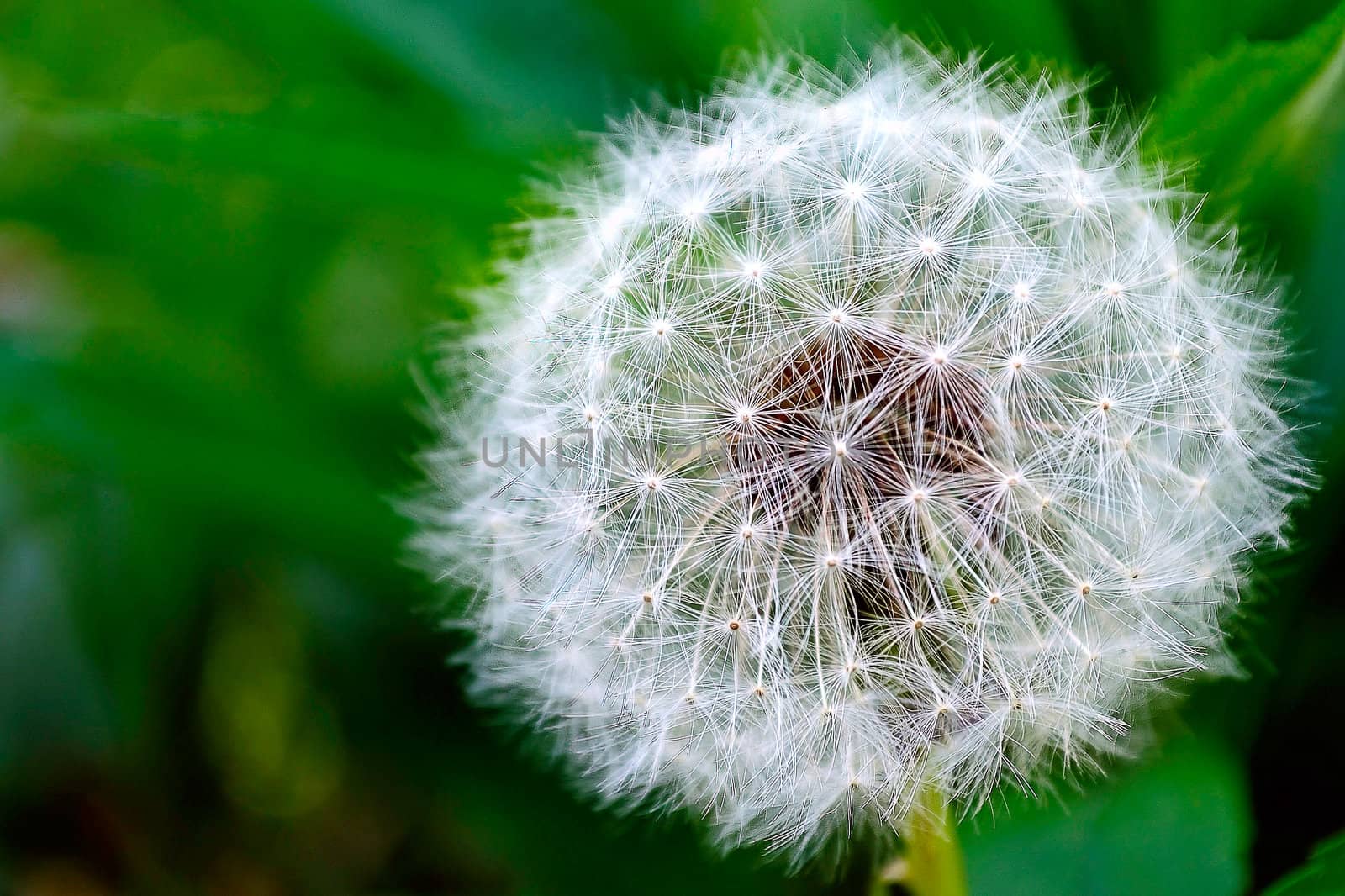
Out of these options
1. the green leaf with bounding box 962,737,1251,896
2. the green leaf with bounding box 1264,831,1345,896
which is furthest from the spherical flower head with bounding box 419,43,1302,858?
the green leaf with bounding box 1264,831,1345,896

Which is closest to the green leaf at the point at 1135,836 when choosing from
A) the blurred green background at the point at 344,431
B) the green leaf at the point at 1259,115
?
the blurred green background at the point at 344,431

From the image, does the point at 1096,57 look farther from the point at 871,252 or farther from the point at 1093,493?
the point at 1093,493

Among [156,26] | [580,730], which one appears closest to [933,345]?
[580,730]

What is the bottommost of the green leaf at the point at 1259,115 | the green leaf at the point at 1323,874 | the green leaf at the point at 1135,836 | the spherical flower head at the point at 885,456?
the green leaf at the point at 1323,874

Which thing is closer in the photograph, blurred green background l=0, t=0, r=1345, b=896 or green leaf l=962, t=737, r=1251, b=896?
green leaf l=962, t=737, r=1251, b=896

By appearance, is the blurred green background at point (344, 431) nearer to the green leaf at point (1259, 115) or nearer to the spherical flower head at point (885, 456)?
the green leaf at point (1259, 115)

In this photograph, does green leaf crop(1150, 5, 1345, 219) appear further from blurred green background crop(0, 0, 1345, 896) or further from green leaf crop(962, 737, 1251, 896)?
green leaf crop(962, 737, 1251, 896)
